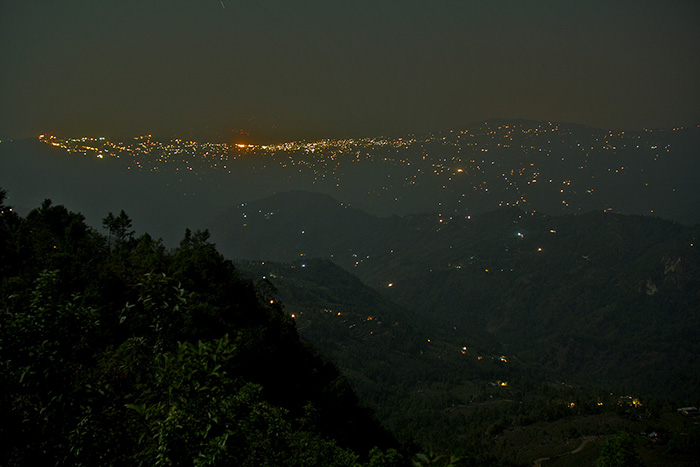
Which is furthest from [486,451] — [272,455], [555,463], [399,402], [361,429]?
[272,455]

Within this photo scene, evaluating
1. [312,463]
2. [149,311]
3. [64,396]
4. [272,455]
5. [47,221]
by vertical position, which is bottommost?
[312,463]

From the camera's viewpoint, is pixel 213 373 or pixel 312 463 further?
pixel 312 463

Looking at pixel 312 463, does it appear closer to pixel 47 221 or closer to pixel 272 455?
pixel 272 455

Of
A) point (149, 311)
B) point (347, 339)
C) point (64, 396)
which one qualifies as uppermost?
point (149, 311)

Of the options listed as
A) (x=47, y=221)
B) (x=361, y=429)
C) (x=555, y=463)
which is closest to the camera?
(x=361, y=429)

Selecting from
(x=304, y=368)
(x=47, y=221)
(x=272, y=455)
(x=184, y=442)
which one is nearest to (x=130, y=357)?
(x=184, y=442)

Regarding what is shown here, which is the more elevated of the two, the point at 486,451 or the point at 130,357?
the point at 130,357

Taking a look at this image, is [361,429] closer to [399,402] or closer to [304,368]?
[304,368]

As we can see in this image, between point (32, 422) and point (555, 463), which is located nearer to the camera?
point (32, 422)

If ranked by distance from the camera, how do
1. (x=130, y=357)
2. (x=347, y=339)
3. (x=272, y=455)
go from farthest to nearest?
(x=347, y=339) → (x=272, y=455) → (x=130, y=357)
